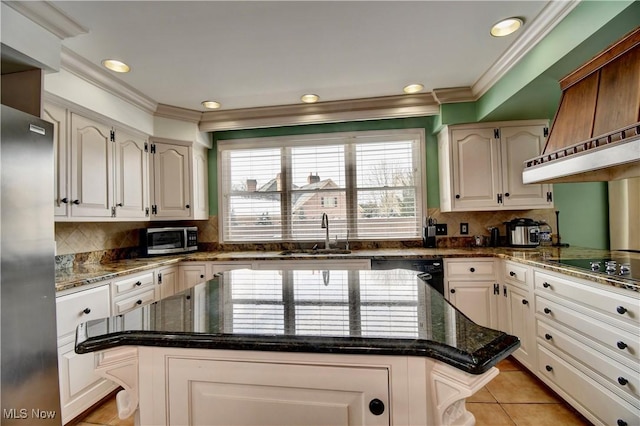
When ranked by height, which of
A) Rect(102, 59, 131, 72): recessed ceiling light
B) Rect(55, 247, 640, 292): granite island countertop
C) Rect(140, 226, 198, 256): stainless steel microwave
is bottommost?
Rect(55, 247, 640, 292): granite island countertop

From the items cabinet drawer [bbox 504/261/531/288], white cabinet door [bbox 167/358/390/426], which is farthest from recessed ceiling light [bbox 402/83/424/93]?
white cabinet door [bbox 167/358/390/426]

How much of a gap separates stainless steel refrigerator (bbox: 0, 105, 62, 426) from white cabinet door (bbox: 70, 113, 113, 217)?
767 mm

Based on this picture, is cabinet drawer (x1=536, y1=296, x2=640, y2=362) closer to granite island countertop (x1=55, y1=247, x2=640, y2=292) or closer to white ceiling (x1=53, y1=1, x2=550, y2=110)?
granite island countertop (x1=55, y1=247, x2=640, y2=292)

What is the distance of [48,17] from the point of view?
5.63 feet

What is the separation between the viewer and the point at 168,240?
3273mm

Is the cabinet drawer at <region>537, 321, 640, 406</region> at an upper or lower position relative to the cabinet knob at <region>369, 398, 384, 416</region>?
lower

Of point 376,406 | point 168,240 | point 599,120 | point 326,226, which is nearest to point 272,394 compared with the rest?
point 376,406

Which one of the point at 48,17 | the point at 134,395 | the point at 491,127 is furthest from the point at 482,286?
the point at 48,17

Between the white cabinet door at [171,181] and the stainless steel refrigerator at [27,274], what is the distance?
62.5 inches

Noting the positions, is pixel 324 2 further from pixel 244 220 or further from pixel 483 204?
pixel 244 220

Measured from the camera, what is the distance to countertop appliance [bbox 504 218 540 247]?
9.73ft

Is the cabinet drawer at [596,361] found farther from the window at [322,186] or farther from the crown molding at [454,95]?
the crown molding at [454,95]

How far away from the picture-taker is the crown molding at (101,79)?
2.16 metres

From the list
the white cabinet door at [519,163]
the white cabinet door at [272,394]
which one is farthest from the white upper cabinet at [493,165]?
the white cabinet door at [272,394]
